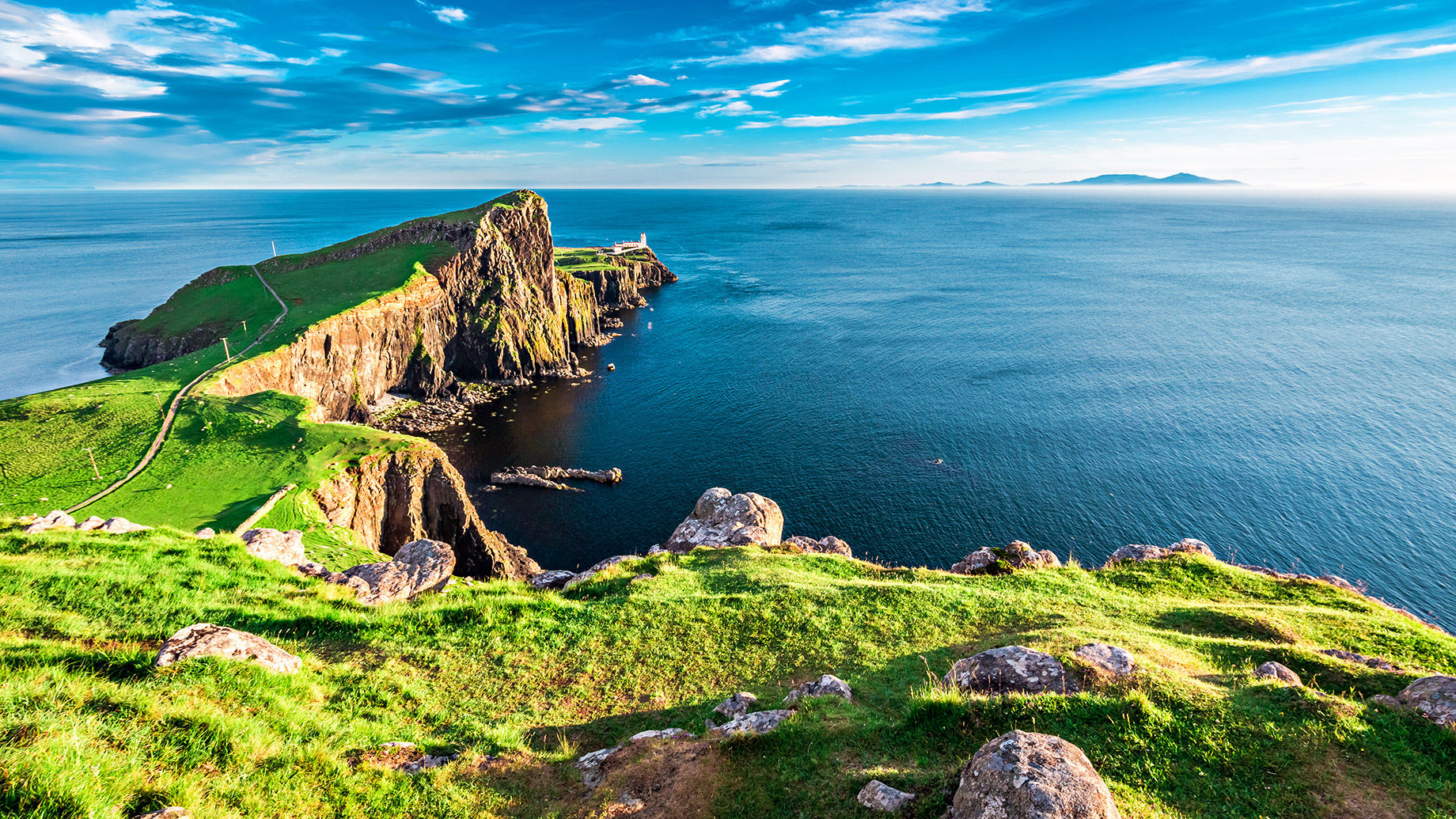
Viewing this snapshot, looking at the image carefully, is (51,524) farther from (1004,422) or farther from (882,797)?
(1004,422)

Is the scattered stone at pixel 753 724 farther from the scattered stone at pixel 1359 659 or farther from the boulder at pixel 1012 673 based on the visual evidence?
the scattered stone at pixel 1359 659

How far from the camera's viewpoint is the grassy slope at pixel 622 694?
979 cm

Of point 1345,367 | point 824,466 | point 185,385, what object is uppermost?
point 185,385

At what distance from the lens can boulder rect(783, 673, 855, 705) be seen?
49.5ft

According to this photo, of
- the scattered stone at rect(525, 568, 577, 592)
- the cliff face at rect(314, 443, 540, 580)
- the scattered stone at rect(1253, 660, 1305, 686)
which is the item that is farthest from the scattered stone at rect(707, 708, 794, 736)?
the cliff face at rect(314, 443, 540, 580)

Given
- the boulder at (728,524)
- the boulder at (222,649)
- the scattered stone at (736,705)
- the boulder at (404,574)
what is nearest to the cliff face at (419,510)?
the boulder at (728,524)

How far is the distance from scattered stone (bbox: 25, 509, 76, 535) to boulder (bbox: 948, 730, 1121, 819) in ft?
99.4

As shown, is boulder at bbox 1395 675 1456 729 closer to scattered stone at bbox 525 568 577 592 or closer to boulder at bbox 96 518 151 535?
scattered stone at bbox 525 568 577 592

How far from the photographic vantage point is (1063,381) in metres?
87.0

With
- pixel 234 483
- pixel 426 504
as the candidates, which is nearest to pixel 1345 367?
pixel 426 504

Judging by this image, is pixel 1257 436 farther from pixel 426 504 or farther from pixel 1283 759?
pixel 426 504

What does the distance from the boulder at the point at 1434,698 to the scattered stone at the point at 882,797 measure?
11.1 metres

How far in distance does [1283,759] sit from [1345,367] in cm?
11267

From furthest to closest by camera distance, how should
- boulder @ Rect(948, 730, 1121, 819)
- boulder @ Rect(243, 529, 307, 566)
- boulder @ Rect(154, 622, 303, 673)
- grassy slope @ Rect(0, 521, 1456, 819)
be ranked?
1. boulder @ Rect(243, 529, 307, 566)
2. boulder @ Rect(154, 622, 303, 673)
3. grassy slope @ Rect(0, 521, 1456, 819)
4. boulder @ Rect(948, 730, 1121, 819)
